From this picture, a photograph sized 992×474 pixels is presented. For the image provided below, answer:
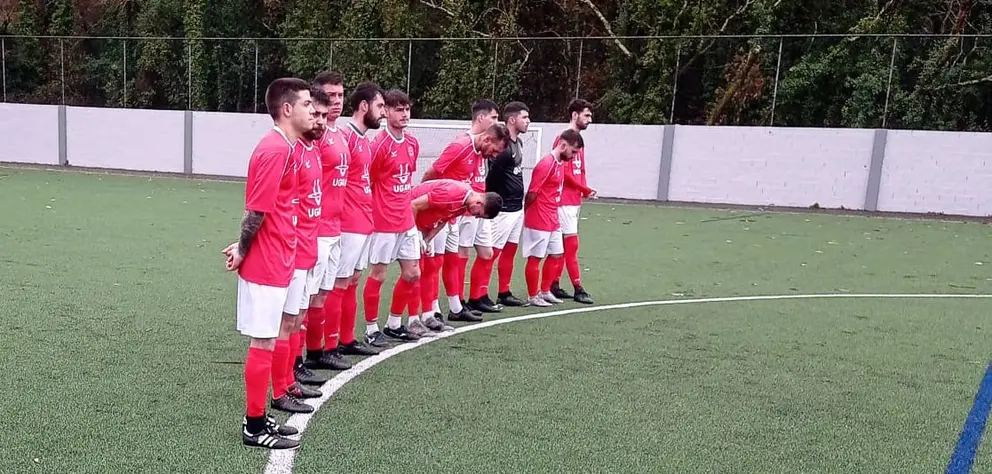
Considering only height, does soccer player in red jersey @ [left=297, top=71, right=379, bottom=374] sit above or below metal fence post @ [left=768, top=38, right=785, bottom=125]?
below

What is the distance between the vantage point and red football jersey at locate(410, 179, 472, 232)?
A: 5742 millimetres

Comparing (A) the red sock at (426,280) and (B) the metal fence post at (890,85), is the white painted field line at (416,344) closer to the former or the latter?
(A) the red sock at (426,280)

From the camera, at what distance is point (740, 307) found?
7395mm

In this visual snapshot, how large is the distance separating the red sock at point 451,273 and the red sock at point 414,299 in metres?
0.65

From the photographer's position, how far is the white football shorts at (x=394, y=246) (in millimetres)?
5582

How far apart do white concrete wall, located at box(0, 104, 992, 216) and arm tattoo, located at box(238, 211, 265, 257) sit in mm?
9666

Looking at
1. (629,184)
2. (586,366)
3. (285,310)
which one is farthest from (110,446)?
(629,184)

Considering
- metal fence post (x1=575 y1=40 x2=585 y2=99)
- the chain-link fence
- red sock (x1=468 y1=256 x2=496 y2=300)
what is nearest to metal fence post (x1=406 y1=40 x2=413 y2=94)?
the chain-link fence

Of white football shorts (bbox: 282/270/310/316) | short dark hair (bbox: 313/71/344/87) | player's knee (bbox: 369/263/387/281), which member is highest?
short dark hair (bbox: 313/71/344/87)

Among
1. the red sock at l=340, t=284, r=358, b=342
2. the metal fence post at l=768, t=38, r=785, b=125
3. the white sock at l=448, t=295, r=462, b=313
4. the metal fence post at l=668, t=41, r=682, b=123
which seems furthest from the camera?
the metal fence post at l=668, t=41, r=682, b=123

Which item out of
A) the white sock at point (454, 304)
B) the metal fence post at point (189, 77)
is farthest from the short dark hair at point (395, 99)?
the metal fence post at point (189, 77)

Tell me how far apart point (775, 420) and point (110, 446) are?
3.47m

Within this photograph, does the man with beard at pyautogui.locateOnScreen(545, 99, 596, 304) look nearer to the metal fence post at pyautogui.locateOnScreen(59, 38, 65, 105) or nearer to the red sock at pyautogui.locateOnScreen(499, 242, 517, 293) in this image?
the red sock at pyautogui.locateOnScreen(499, 242, 517, 293)

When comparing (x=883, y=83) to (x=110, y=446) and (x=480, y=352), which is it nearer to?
(x=480, y=352)
